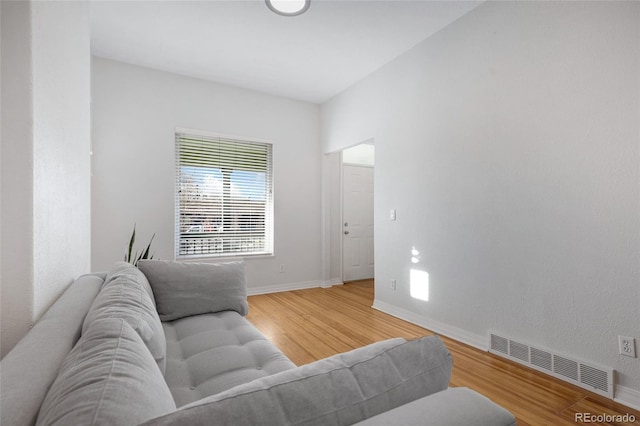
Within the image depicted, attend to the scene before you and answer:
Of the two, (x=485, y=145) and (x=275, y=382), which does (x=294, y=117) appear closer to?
(x=485, y=145)

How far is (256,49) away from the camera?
313 cm

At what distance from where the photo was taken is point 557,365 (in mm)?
1954

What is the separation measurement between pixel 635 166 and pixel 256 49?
129 inches

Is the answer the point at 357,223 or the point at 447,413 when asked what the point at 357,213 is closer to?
the point at 357,223

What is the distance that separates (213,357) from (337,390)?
3.20 feet

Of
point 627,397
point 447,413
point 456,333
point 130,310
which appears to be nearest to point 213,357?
point 130,310

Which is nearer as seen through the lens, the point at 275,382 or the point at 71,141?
the point at 275,382

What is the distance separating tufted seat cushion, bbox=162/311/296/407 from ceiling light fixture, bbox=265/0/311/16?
240cm

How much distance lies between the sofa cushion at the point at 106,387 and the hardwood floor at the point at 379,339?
168 centimetres

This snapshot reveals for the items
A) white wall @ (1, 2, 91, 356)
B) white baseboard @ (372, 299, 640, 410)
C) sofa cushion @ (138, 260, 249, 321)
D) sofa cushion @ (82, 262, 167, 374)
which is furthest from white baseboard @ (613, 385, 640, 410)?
white wall @ (1, 2, 91, 356)

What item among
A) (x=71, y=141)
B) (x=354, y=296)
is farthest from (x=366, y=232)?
(x=71, y=141)

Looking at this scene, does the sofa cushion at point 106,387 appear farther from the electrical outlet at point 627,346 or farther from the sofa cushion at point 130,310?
the electrical outlet at point 627,346

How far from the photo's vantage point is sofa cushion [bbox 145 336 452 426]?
0.47 meters

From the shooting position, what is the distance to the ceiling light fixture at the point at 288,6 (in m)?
2.28
